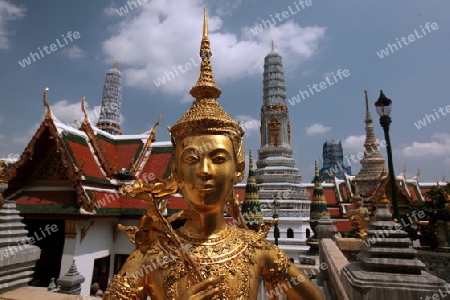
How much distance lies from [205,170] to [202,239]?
66 centimetres

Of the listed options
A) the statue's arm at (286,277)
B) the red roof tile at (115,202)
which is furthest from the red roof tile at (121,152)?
the statue's arm at (286,277)

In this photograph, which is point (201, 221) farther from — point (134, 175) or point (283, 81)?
point (283, 81)

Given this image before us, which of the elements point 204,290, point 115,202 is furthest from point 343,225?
point 204,290

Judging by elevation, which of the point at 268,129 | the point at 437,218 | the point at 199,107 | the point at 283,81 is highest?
the point at 283,81

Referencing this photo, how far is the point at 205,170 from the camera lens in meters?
2.30

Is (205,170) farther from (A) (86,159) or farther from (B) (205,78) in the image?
(A) (86,159)

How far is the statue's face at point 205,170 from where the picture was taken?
2316mm

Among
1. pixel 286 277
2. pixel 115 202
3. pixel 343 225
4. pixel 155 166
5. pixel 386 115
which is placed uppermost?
pixel 155 166

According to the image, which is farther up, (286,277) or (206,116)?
(206,116)

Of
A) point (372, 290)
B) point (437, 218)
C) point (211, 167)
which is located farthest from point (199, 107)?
point (437, 218)

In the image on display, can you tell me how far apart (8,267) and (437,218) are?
14.4 metres

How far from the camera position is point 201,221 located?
253 cm

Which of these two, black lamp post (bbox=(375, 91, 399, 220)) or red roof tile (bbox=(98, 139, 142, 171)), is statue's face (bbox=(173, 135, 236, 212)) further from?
red roof tile (bbox=(98, 139, 142, 171))

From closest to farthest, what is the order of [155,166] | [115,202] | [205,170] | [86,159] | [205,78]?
[205,170] < [205,78] < [115,202] < [86,159] < [155,166]
